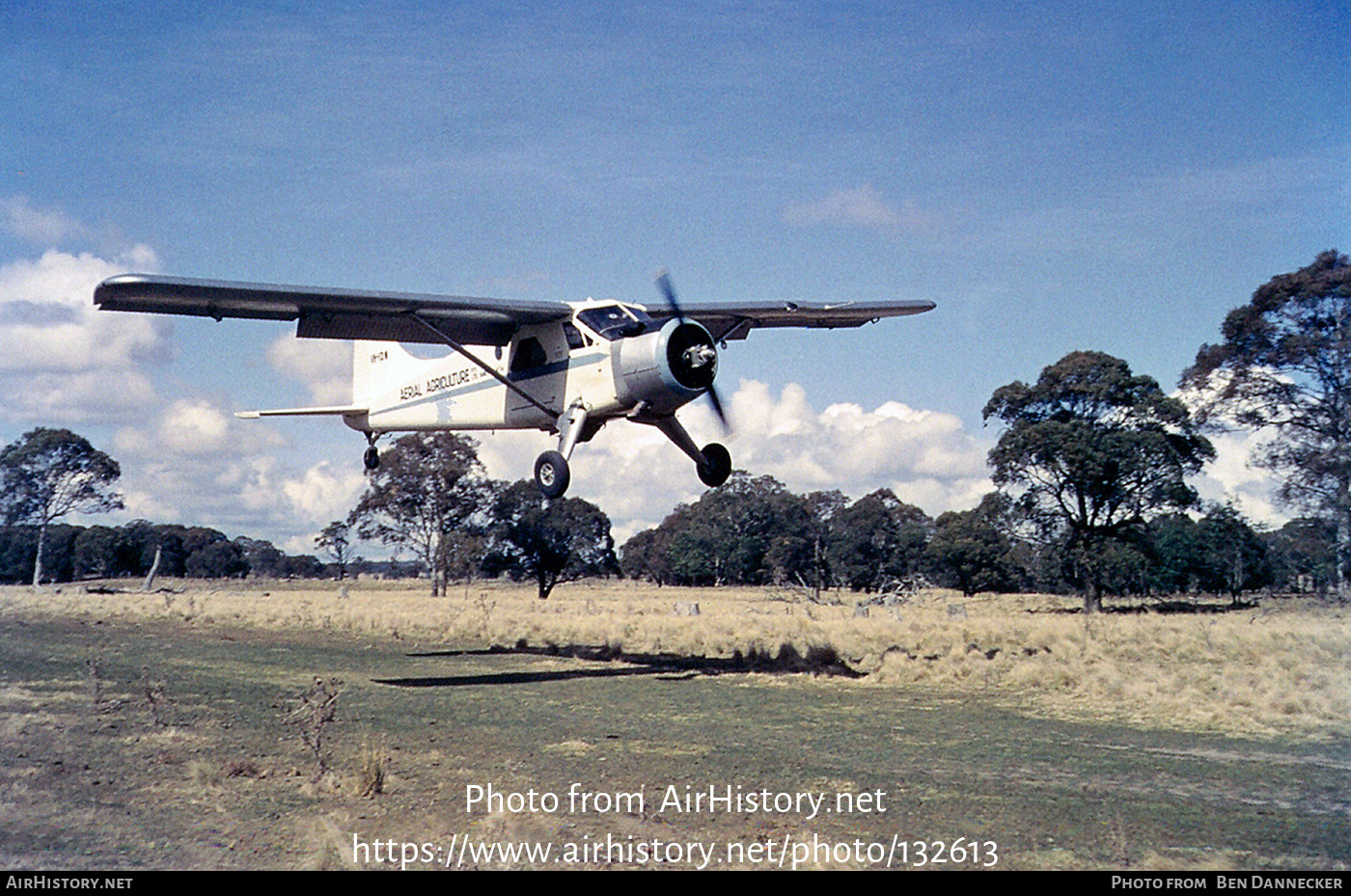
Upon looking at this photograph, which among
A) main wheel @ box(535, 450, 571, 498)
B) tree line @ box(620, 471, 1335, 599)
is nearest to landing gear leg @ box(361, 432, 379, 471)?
main wheel @ box(535, 450, 571, 498)

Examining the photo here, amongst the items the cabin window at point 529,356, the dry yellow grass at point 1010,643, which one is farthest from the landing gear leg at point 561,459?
the dry yellow grass at point 1010,643

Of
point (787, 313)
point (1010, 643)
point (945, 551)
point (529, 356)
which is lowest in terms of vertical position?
point (1010, 643)

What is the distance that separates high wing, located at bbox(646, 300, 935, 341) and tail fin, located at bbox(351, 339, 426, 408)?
7096 millimetres

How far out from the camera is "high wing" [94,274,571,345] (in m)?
15.6

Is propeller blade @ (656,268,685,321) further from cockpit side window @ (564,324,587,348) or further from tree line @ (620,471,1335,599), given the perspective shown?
tree line @ (620,471,1335,599)

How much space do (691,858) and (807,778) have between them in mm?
3086

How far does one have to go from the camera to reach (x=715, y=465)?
19203 mm

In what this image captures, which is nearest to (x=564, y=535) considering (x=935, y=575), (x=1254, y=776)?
(x=935, y=575)

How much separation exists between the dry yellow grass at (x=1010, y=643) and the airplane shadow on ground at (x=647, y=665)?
2.79ft

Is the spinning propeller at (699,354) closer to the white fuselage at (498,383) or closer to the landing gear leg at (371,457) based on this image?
the white fuselage at (498,383)

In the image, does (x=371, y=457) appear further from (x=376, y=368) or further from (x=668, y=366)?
(x=668, y=366)

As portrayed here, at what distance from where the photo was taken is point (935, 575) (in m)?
63.7

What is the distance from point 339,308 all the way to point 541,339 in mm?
3622

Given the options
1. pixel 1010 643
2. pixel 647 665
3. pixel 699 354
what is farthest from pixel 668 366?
pixel 1010 643
